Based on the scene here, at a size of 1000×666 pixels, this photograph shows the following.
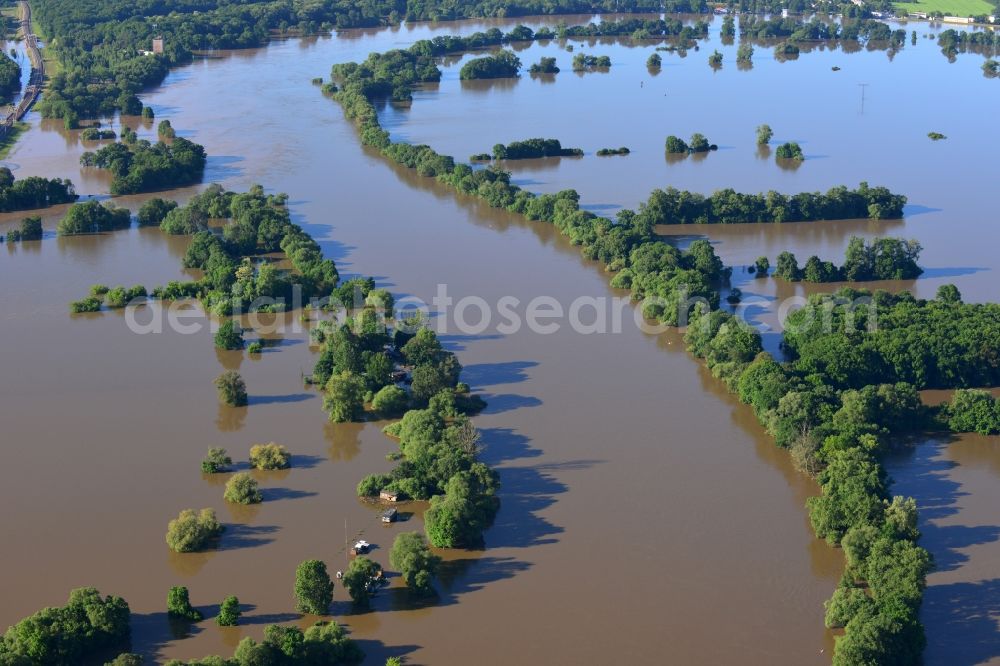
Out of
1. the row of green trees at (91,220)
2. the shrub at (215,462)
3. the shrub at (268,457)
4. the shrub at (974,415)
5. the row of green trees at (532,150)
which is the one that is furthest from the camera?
the row of green trees at (532,150)

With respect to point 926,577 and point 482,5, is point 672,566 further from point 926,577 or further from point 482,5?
point 482,5

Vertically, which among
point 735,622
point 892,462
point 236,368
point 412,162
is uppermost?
point 412,162

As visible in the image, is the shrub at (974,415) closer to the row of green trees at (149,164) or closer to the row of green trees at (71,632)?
the row of green trees at (71,632)

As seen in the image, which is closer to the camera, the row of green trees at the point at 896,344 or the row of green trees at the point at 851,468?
the row of green trees at the point at 851,468

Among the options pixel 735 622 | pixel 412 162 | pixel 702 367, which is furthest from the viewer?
pixel 412 162

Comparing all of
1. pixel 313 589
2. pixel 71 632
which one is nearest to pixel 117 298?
pixel 71 632

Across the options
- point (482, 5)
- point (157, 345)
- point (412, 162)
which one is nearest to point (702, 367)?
point (157, 345)

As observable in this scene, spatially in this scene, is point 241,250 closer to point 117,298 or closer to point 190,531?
point 117,298

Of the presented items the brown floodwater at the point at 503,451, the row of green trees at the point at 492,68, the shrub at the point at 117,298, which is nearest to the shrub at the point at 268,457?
the brown floodwater at the point at 503,451
